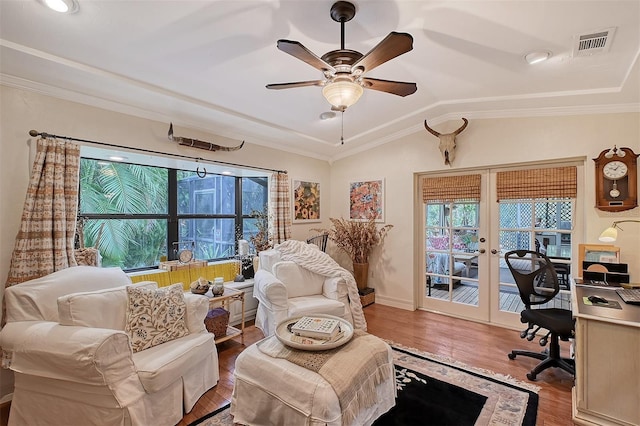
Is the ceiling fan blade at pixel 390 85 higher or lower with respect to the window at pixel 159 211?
higher

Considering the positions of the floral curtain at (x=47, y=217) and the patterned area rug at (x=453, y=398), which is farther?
the floral curtain at (x=47, y=217)

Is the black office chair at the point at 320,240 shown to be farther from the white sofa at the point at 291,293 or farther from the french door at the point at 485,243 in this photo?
the french door at the point at 485,243

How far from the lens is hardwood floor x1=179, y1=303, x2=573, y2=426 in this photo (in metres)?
2.17

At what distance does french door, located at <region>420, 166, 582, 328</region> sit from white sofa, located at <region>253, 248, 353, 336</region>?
1609 mm

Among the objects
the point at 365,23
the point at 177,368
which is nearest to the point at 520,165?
the point at 365,23

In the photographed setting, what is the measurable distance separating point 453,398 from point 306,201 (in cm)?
318

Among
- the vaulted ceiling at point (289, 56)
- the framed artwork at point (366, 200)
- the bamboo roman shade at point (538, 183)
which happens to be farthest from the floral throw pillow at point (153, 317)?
the bamboo roman shade at point (538, 183)

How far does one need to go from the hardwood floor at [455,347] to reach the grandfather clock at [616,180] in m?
1.53

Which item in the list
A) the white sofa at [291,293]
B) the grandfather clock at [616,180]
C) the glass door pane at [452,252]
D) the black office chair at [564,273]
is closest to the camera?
the grandfather clock at [616,180]

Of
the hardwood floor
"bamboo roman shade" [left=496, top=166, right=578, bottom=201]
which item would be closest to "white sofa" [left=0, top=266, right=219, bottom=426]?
the hardwood floor

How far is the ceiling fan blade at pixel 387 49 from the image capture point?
57.9 inches

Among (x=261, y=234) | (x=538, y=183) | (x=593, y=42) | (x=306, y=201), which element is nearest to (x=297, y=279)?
(x=261, y=234)

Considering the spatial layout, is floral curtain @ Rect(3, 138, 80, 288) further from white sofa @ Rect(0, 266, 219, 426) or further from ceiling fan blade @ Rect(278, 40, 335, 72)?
ceiling fan blade @ Rect(278, 40, 335, 72)

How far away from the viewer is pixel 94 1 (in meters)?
1.64
